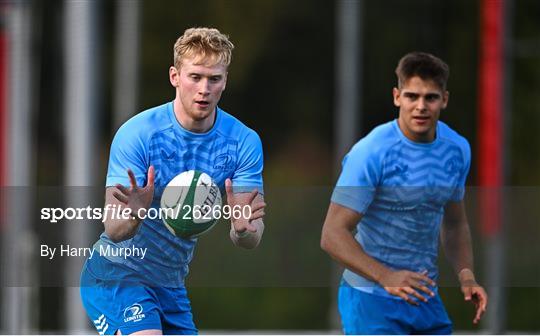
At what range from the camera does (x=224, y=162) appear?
5453mm

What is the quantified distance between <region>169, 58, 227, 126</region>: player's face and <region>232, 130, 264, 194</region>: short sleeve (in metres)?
0.20

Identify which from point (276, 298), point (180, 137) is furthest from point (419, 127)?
point (276, 298)

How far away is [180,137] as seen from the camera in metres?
5.43

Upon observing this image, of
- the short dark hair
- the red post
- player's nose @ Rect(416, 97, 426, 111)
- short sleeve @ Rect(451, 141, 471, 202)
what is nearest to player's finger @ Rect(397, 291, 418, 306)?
short sleeve @ Rect(451, 141, 471, 202)

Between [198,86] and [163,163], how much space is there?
0.35m

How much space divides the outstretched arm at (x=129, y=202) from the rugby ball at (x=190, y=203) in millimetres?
101

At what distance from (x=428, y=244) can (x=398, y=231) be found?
0.15 metres

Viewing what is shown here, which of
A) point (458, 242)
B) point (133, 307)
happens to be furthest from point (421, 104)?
point (133, 307)

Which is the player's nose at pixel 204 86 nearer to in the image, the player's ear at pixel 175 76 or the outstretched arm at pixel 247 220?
the player's ear at pixel 175 76

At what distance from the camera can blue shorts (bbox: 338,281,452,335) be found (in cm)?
577

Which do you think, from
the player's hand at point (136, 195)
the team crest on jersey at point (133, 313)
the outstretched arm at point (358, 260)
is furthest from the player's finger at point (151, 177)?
the outstretched arm at point (358, 260)

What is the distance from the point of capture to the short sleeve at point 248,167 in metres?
5.44

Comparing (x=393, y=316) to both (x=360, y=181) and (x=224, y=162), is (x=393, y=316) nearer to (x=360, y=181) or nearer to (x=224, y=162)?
(x=360, y=181)

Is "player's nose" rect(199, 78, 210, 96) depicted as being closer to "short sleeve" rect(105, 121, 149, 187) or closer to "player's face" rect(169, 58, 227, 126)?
"player's face" rect(169, 58, 227, 126)
